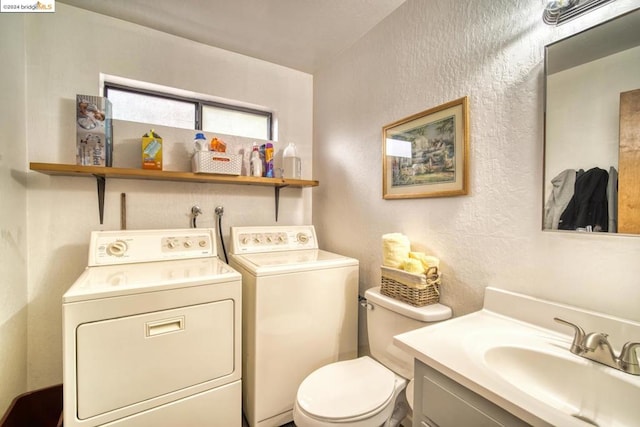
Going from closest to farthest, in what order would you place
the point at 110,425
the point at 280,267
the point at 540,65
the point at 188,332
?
the point at 540,65, the point at 110,425, the point at 188,332, the point at 280,267

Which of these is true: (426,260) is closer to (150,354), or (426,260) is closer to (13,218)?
(150,354)

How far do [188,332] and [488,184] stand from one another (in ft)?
4.98

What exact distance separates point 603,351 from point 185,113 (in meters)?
2.52

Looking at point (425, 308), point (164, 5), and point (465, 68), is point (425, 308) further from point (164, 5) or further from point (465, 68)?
point (164, 5)

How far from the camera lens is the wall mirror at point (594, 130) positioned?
2.60 ft

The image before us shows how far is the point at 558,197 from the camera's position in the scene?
94 centimetres

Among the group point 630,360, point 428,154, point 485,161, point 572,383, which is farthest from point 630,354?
point 428,154

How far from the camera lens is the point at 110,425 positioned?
1106mm

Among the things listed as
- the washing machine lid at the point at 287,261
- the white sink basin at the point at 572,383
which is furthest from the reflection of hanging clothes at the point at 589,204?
the washing machine lid at the point at 287,261

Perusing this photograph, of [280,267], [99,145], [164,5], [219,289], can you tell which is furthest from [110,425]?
[164,5]

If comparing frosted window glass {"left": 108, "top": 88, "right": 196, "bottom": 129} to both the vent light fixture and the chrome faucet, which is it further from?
the chrome faucet

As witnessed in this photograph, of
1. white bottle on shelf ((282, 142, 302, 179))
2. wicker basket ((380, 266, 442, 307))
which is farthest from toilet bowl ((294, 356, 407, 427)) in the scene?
white bottle on shelf ((282, 142, 302, 179))

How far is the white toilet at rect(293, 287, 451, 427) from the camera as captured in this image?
1053 millimetres

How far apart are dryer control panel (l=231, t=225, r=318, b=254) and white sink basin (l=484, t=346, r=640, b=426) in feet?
4.74
